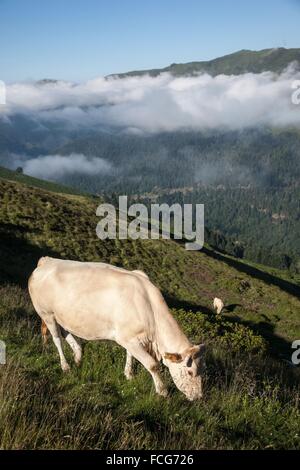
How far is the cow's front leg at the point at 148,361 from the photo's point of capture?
848cm

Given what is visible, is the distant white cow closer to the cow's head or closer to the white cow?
the white cow

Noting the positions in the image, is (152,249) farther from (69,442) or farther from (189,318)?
(69,442)

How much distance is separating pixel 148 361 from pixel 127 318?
918 mm

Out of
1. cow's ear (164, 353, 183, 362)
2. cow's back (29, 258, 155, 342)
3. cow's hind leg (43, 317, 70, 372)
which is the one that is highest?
cow's back (29, 258, 155, 342)

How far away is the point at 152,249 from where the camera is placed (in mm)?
60594

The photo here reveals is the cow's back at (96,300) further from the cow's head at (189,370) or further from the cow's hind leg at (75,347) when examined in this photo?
the cow's head at (189,370)

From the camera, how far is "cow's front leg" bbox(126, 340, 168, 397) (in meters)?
8.48

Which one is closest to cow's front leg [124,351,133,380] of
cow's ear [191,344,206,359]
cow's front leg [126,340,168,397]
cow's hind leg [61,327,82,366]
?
cow's front leg [126,340,168,397]

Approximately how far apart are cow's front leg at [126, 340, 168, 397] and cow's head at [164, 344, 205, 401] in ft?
1.09

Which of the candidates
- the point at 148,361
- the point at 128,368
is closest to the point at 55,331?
the point at 128,368

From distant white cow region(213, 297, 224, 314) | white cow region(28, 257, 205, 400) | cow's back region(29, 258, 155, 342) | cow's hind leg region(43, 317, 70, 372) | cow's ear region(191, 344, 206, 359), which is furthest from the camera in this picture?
distant white cow region(213, 297, 224, 314)

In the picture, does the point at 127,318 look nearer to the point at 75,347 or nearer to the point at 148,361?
the point at 148,361
